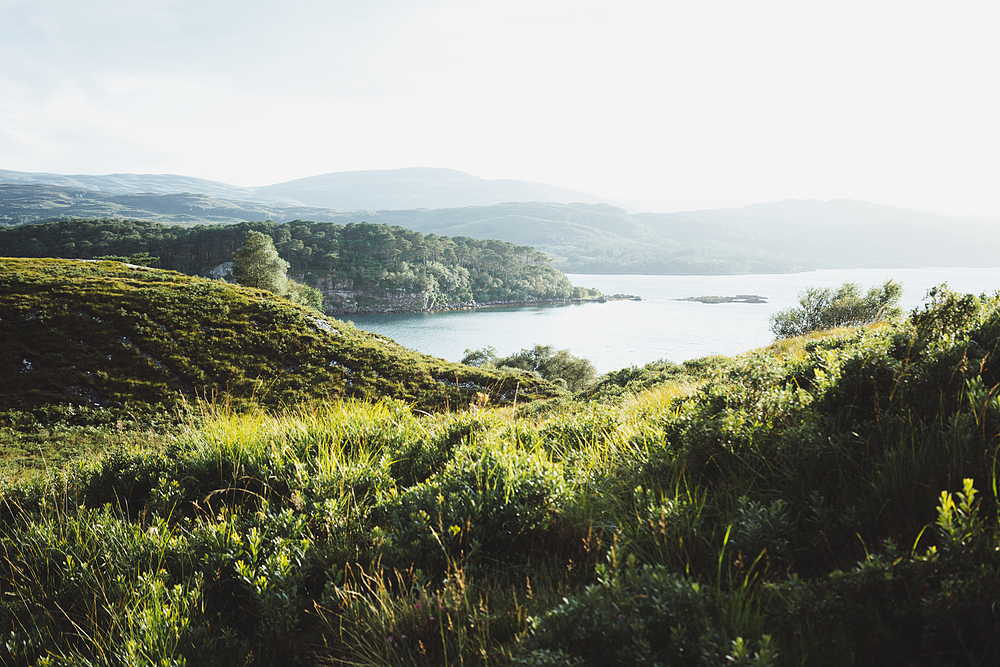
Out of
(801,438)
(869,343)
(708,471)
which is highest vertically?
(869,343)

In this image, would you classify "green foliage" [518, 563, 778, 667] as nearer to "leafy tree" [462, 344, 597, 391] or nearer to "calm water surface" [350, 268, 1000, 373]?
"leafy tree" [462, 344, 597, 391]

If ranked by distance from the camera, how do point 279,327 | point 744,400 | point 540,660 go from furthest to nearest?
point 279,327, point 744,400, point 540,660

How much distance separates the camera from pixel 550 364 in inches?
1592

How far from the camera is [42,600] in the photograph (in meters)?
2.57

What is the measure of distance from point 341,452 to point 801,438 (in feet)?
10.9

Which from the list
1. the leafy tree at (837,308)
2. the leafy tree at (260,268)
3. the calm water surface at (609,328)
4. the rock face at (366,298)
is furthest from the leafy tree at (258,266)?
the rock face at (366,298)

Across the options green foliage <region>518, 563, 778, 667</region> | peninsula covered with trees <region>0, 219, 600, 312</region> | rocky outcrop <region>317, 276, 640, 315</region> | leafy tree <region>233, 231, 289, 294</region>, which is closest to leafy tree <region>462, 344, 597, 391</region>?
leafy tree <region>233, 231, 289, 294</region>

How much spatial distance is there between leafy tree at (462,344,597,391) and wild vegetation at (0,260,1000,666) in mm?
34332

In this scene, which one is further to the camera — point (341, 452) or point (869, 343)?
point (341, 452)

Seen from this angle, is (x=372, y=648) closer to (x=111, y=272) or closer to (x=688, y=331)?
(x=111, y=272)

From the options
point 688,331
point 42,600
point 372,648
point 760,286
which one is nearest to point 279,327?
point 42,600

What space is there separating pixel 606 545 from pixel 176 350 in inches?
719

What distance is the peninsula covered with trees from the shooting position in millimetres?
91000

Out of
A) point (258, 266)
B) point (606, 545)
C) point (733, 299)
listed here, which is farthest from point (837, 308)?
point (733, 299)
